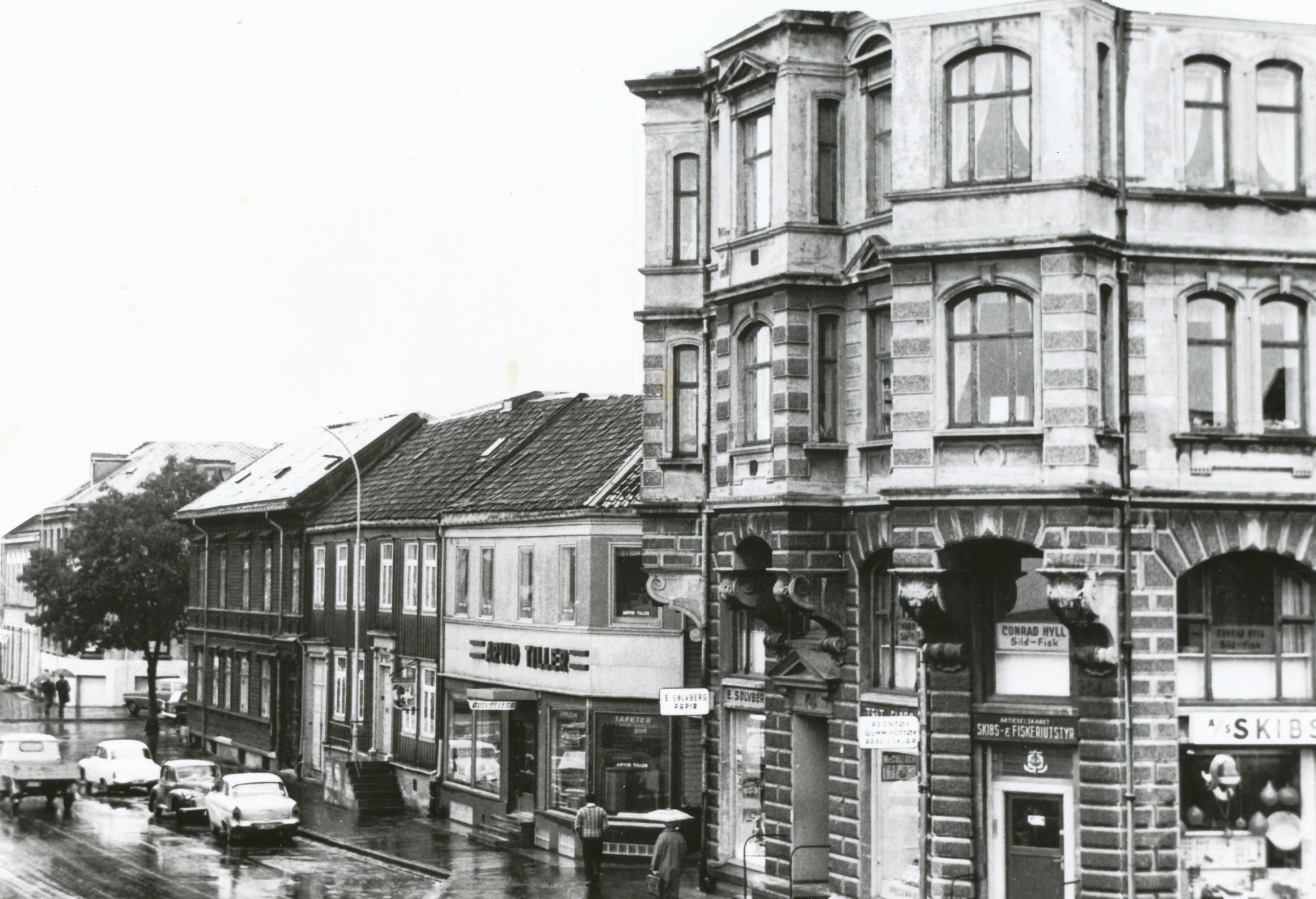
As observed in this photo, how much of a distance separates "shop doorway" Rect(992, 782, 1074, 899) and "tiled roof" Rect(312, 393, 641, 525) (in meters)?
15.2

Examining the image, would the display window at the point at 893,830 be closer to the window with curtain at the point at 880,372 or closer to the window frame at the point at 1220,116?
the window with curtain at the point at 880,372

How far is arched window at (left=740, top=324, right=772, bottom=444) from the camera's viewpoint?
30.0 metres

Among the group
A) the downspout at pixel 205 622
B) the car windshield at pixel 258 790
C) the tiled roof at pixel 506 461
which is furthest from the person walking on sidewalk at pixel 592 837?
the downspout at pixel 205 622

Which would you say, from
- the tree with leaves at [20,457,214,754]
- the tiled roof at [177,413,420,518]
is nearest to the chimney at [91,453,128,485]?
the tree with leaves at [20,457,214,754]

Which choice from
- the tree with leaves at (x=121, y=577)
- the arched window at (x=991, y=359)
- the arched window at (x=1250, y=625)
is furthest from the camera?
the tree with leaves at (x=121, y=577)

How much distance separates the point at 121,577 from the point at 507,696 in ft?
127

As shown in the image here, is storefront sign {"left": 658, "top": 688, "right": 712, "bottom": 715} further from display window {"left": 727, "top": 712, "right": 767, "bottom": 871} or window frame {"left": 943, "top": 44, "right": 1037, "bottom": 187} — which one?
window frame {"left": 943, "top": 44, "right": 1037, "bottom": 187}

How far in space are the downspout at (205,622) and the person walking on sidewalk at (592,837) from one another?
3634 centimetres

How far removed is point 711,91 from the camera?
108 ft

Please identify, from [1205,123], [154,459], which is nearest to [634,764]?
→ [1205,123]

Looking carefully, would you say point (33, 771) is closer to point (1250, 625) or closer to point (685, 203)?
point (685, 203)

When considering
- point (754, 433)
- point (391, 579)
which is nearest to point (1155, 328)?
point (754, 433)

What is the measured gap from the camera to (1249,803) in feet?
84.7

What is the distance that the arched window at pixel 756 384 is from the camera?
98.6ft
